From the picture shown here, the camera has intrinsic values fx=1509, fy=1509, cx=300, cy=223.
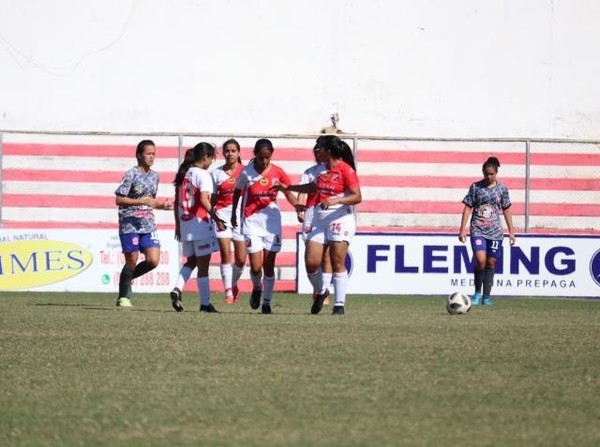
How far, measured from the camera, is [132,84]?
31.0m

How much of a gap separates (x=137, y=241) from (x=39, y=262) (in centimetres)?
624

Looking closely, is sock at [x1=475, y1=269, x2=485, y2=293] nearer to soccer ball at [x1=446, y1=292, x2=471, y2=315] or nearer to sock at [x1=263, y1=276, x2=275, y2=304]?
soccer ball at [x1=446, y1=292, x2=471, y2=315]

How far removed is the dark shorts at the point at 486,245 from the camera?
22.0 meters

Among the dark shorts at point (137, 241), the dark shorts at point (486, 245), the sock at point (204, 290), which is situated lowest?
the sock at point (204, 290)

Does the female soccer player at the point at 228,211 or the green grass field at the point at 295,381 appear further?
the female soccer player at the point at 228,211

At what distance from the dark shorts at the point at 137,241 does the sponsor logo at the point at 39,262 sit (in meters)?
5.98

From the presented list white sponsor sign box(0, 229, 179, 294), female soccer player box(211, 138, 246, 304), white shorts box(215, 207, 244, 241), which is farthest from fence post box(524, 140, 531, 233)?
white shorts box(215, 207, 244, 241)

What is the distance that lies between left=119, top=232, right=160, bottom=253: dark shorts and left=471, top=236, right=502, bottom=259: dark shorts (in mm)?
5593

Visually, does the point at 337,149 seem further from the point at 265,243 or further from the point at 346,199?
the point at 265,243

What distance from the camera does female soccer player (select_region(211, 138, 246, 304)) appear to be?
1949 centimetres

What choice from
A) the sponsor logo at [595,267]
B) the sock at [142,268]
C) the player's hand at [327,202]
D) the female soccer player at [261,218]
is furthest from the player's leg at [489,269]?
the player's hand at [327,202]

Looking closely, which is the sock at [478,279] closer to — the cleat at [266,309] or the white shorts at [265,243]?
the white shorts at [265,243]

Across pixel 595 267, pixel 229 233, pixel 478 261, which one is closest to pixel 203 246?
pixel 229 233

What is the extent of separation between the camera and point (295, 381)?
9.66 metres
